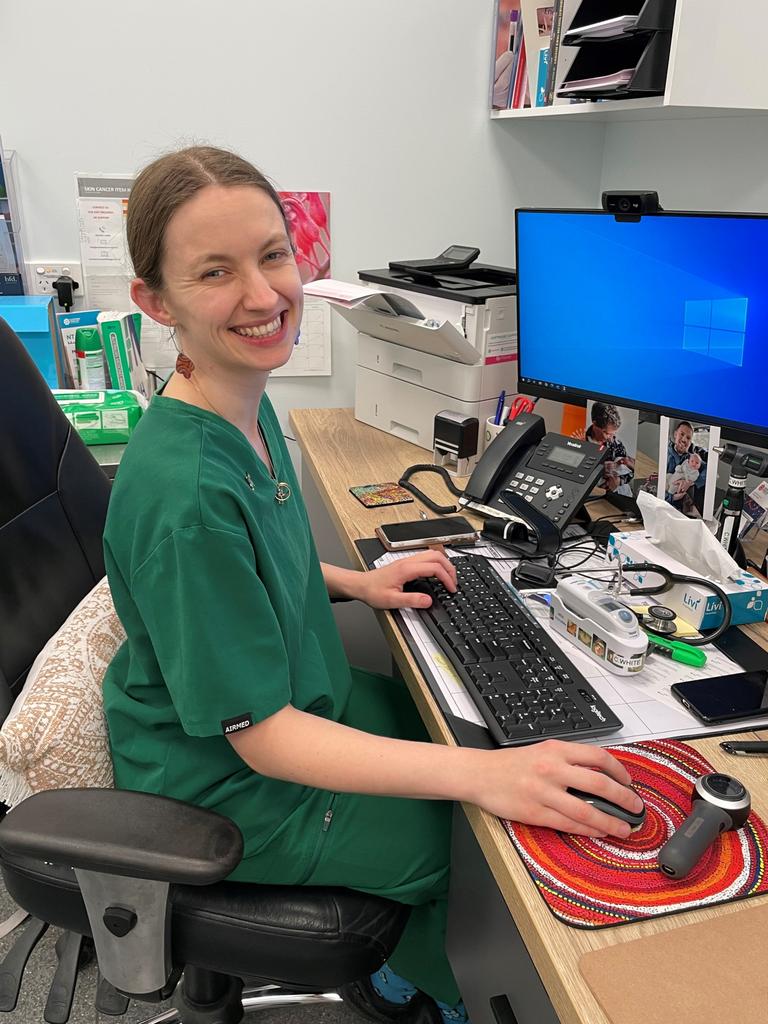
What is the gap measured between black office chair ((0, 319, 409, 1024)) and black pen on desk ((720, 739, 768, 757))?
43 centimetres

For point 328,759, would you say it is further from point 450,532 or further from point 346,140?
point 346,140

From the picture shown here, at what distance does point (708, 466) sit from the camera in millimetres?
1284

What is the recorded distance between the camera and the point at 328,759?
81 centimetres

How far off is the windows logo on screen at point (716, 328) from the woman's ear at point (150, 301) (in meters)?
0.82

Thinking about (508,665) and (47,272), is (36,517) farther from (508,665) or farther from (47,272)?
(47,272)

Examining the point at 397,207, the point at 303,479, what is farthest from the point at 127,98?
the point at 303,479

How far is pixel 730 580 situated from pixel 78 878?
884 millimetres

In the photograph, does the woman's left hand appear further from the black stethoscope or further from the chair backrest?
the chair backrest

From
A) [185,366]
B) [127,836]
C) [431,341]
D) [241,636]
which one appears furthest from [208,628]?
[431,341]

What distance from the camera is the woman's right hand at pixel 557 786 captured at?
27.3 inches

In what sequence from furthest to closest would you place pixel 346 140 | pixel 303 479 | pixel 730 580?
pixel 303 479 → pixel 346 140 → pixel 730 580

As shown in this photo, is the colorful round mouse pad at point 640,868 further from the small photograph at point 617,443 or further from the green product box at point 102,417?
the green product box at point 102,417

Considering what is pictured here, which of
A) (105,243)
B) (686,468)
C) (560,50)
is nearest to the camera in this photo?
(686,468)

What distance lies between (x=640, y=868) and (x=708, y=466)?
2.61 feet
